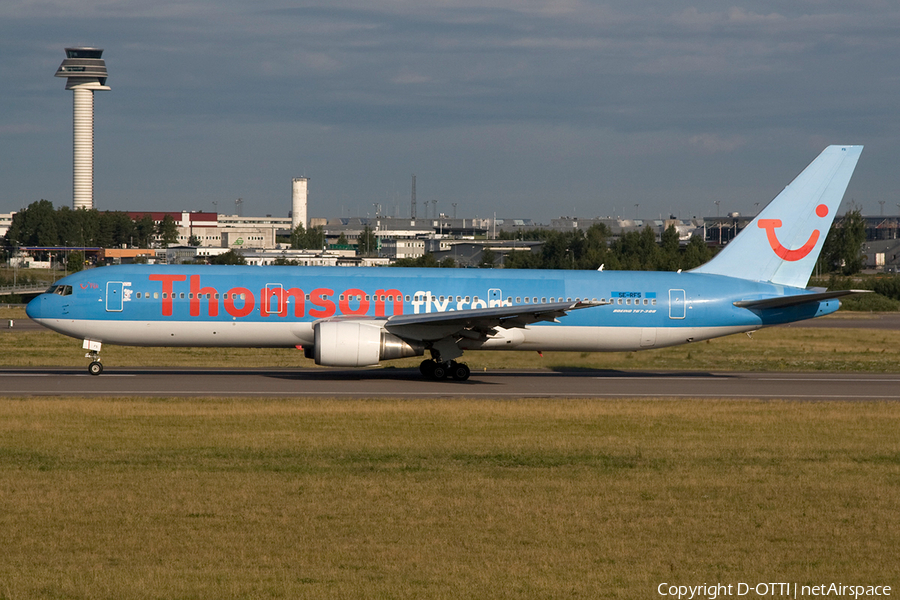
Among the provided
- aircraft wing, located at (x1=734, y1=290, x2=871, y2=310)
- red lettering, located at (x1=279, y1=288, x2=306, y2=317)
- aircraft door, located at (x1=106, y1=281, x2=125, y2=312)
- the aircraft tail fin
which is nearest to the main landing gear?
red lettering, located at (x1=279, y1=288, x2=306, y2=317)

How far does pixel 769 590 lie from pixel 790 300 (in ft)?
78.9

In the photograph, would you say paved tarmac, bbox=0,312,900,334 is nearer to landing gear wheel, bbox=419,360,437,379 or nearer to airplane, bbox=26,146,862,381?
airplane, bbox=26,146,862,381

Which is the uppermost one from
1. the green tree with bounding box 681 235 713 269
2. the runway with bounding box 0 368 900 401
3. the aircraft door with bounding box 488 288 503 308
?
the green tree with bounding box 681 235 713 269

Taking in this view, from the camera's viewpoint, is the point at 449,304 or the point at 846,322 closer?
the point at 449,304

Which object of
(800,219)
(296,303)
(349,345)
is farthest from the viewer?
(800,219)

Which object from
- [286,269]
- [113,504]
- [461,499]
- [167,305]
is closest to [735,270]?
[286,269]

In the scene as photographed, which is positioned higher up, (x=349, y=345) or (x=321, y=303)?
(x=321, y=303)

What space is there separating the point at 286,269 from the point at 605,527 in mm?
22182

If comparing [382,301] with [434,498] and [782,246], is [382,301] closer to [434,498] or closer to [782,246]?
[782,246]

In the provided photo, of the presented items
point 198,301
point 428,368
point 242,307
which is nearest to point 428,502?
point 428,368

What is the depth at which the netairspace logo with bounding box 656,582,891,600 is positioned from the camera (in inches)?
395

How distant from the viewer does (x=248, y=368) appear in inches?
1401

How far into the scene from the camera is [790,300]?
32562mm

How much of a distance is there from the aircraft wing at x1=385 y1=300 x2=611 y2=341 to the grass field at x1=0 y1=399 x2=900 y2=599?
23.0ft
